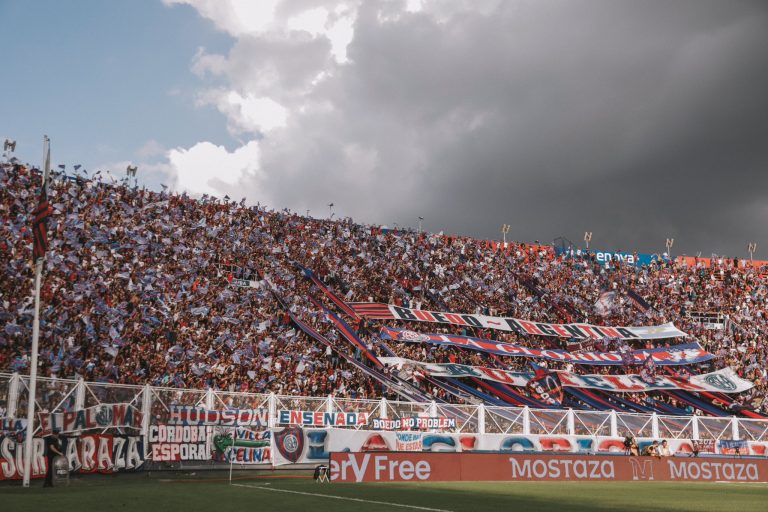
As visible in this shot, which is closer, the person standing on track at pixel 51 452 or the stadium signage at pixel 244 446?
the person standing on track at pixel 51 452

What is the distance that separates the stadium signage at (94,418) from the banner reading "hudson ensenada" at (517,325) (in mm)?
22440

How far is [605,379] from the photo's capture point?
4966cm

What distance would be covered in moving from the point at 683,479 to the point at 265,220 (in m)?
28.6

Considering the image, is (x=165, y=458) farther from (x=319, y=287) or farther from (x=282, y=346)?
(x=319, y=287)

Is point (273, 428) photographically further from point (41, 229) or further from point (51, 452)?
point (41, 229)

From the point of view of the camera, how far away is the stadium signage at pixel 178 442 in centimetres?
→ 2591

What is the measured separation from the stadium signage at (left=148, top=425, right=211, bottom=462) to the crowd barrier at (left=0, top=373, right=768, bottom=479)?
3cm

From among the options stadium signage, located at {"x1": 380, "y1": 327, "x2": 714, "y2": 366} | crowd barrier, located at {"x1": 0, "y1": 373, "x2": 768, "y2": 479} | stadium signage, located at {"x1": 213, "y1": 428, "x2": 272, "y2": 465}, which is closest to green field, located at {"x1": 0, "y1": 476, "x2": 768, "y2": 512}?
crowd barrier, located at {"x1": 0, "y1": 373, "x2": 768, "y2": 479}

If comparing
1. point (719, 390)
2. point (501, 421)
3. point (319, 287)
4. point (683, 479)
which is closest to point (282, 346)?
point (319, 287)

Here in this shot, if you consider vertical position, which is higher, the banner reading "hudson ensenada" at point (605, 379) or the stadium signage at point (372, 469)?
the banner reading "hudson ensenada" at point (605, 379)

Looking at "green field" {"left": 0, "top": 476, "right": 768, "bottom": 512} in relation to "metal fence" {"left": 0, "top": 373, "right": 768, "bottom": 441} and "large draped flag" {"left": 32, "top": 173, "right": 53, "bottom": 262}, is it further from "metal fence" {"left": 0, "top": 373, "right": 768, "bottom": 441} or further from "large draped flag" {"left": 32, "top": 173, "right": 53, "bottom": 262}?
"large draped flag" {"left": 32, "top": 173, "right": 53, "bottom": 262}

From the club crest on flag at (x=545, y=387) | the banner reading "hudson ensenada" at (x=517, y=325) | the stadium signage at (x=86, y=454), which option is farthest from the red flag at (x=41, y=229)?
the club crest on flag at (x=545, y=387)

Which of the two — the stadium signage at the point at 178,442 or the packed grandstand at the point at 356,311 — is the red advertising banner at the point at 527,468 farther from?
the packed grandstand at the point at 356,311

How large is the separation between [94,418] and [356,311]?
23.6 m
